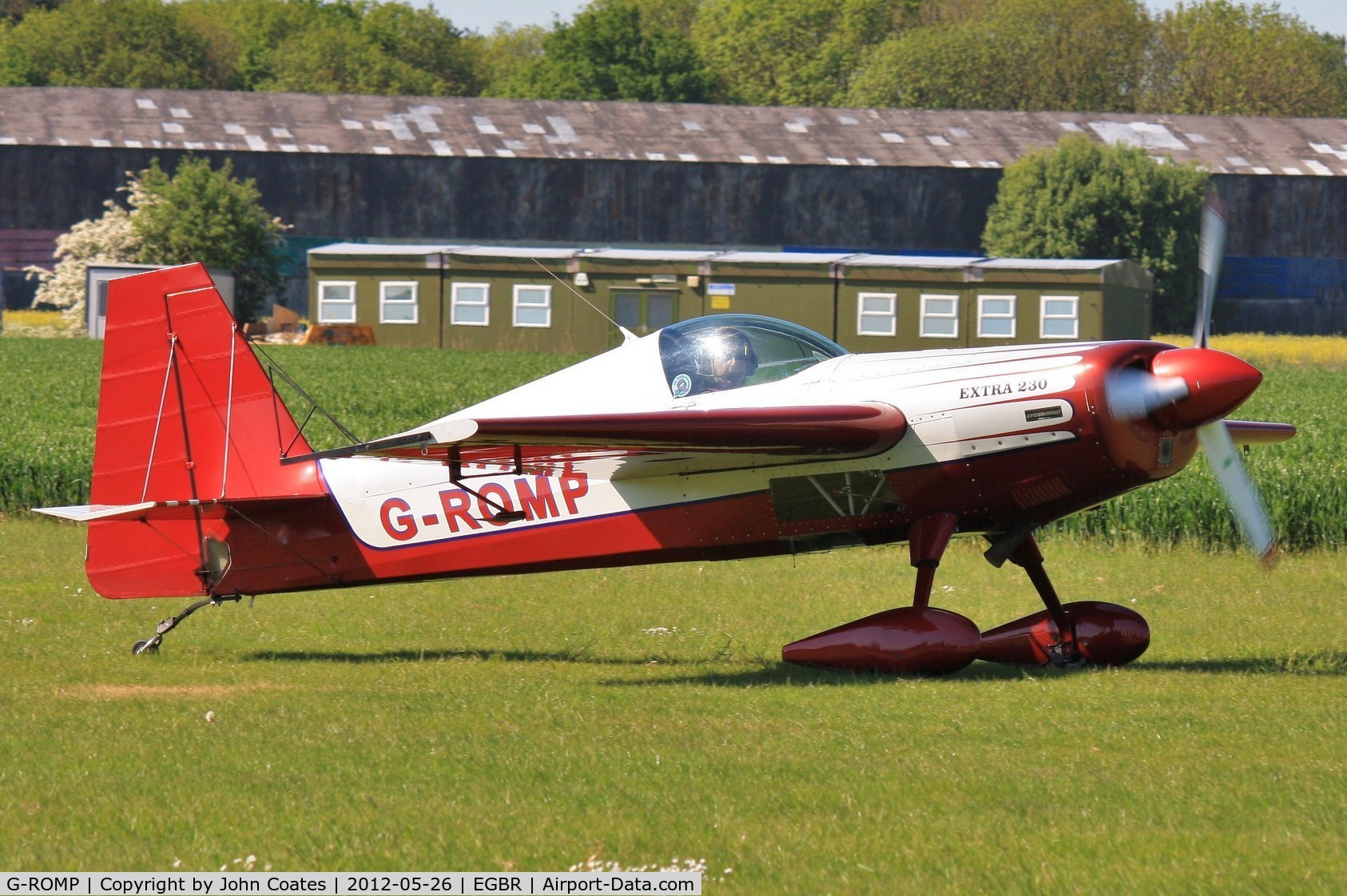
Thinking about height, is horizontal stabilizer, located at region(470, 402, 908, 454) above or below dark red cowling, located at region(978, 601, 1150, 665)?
above

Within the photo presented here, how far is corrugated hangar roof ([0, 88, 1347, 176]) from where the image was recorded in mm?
65625

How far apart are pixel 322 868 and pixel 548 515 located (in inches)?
205

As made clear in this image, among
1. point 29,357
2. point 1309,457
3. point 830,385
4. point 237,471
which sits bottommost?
point 29,357

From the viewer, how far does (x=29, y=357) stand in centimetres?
3944

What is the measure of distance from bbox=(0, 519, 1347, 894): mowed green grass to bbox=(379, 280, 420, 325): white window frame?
3606cm

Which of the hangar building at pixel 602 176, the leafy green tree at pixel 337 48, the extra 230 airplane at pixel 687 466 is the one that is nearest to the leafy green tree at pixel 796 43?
the leafy green tree at pixel 337 48

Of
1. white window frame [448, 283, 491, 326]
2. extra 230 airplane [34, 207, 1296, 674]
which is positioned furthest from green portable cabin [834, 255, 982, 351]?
extra 230 airplane [34, 207, 1296, 674]

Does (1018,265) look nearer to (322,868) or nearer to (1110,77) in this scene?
(322,868)

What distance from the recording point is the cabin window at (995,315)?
47.6 m

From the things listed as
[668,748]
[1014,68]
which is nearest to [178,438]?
[668,748]

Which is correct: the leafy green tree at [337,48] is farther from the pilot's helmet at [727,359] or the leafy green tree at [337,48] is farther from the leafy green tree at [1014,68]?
the pilot's helmet at [727,359]

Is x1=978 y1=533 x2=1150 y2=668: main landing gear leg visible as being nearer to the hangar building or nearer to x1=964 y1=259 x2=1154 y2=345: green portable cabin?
x1=964 y1=259 x2=1154 y2=345: green portable cabin

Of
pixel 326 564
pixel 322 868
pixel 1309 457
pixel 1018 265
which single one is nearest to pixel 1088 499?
pixel 326 564

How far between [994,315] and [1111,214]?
1891 centimetres
